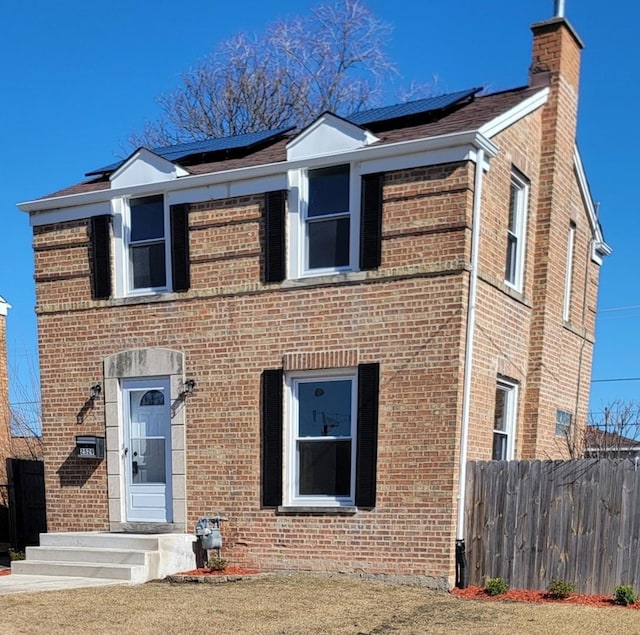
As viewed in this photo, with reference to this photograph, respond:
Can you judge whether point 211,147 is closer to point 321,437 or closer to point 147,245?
point 147,245

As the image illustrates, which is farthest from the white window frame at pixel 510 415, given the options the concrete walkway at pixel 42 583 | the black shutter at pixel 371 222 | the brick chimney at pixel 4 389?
the brick chimney at pixel 4 389

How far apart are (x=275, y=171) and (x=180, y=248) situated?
1.77 meters

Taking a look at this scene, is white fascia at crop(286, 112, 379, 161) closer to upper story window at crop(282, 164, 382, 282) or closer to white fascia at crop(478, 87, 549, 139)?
upper story window at crop(282, 164, 382, 282)

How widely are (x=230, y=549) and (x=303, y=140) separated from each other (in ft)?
17.8

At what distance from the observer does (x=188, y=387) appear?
413 inches

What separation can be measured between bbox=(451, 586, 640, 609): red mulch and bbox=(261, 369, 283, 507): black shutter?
8.30 feet

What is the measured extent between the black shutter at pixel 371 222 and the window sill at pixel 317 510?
296cm

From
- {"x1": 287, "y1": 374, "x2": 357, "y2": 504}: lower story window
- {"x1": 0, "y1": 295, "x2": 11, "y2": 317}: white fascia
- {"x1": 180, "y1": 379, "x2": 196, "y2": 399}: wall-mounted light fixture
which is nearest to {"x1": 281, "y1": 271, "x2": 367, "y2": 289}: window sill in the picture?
{"x1": 287, "y1": 374, "x2": 357, "y2": 504}: lower story window

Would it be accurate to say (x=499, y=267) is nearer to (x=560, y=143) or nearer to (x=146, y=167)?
(x=560, y=143)

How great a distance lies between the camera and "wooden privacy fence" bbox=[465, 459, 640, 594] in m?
8.55

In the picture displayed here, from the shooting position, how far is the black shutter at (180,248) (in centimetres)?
1055

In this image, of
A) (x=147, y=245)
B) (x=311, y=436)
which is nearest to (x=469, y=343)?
(x=311, y=436)

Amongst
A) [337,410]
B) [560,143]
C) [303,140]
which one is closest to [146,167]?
[303,140]

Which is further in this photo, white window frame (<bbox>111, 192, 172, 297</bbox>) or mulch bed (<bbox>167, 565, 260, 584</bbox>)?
white window frame (<bbox>111, 192, 172, 297</bbox>)
